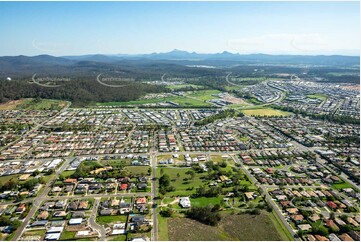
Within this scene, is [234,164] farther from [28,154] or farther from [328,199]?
[28,154]

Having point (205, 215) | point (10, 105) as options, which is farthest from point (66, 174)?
point (10, 105)

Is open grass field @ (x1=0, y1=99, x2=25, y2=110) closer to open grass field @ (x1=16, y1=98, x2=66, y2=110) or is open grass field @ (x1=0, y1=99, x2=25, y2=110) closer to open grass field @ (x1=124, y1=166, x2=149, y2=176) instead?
open grass field @ (x1=16, y1=98, x2=66, y2=110)

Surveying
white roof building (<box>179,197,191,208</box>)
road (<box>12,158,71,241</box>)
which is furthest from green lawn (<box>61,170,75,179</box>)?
white roof building (<box>179,197,191,208</box>)

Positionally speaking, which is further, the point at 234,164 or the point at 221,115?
the point at 221,115

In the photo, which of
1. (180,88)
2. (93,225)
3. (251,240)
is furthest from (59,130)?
(180,88)

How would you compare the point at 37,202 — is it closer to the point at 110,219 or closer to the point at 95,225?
the point at 95,225
